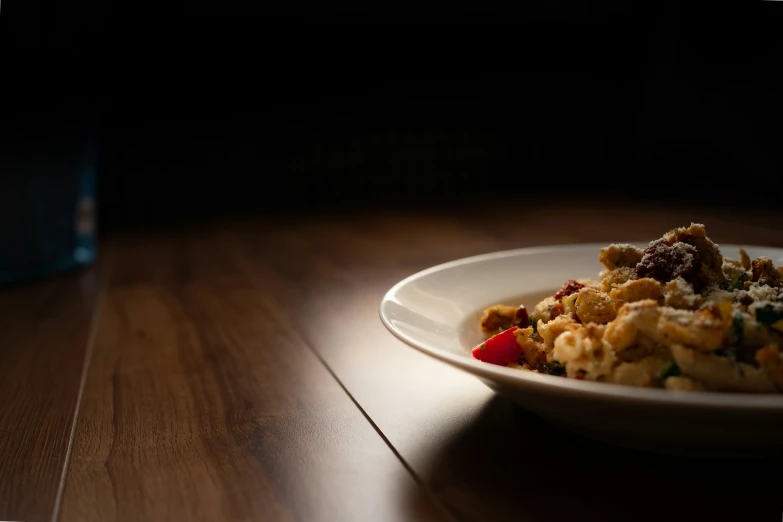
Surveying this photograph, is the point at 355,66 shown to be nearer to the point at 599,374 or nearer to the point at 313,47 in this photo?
the point at 313,47

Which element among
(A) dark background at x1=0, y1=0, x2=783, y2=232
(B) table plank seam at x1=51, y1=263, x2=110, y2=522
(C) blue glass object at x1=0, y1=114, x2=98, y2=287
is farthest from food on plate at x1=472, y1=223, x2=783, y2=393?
(A) dark background at x1=0, y1=0, x2=783, y2=232

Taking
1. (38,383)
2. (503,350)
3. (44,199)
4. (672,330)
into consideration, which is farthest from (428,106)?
(672,330)

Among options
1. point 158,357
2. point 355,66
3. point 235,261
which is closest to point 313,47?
point 355,66

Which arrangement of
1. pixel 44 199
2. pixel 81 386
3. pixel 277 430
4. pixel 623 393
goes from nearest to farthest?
1. pixel 623 393
2. pixel 277 430
3. pixel 81 386
4. pixel 44 199

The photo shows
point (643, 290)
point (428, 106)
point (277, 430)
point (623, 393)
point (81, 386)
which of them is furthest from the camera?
point (428, 106)

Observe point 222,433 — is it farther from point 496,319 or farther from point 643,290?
point 643,290

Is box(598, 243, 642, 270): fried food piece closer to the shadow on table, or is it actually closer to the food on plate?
the food on plate
